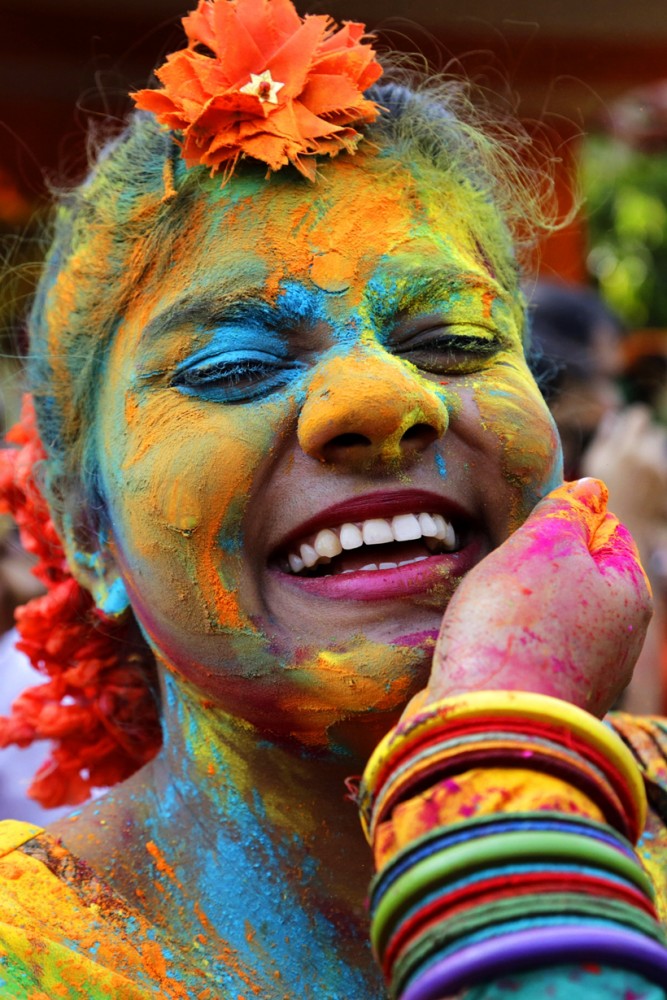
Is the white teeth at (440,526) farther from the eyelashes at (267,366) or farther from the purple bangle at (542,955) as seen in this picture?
the purple bangle at (542,955)

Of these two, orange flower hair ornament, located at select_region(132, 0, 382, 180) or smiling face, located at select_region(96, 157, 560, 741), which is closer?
smiling face, located at select_region(96, 157, 560, 741)

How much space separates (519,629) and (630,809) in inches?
10.0

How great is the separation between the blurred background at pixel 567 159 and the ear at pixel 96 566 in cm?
47

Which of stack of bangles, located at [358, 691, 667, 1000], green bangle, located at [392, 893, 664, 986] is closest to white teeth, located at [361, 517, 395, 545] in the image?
stack of bangles, located at [358, 691, 667, 1000]

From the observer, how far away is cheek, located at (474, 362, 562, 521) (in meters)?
1.92

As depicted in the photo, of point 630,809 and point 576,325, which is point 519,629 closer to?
point 630,809

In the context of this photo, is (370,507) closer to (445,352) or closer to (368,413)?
(368,413)

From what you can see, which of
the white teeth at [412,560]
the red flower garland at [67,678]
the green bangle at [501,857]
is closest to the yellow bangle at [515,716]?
the green bangle at [501,857]

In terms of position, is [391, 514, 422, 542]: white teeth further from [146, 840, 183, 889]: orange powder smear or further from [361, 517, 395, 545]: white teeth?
[146, 840, 183, 889]: orange powder smear

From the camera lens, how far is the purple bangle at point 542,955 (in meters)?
1.22

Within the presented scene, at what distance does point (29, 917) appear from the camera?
5.91 ft

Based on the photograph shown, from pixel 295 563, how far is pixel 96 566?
1.82 ft

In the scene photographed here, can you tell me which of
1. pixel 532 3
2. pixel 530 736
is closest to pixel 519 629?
pixel 530 736

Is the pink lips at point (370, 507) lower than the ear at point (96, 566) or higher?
higher
